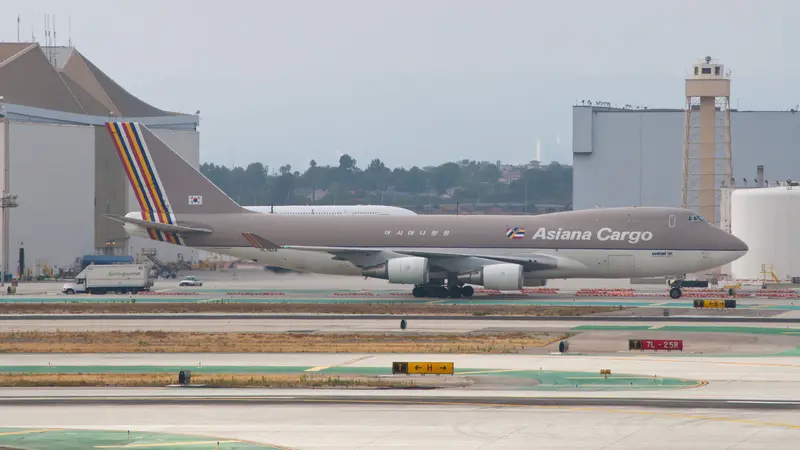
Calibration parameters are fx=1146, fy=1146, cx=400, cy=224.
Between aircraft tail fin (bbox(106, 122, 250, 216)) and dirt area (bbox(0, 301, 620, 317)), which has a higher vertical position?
aircraft tail fin (bbox(106, 122, 250, 216))

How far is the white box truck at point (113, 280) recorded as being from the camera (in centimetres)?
7312

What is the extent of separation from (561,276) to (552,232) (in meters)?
2.56

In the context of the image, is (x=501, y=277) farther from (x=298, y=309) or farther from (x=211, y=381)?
(x=211, y=381)

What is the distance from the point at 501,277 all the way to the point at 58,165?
174 ft

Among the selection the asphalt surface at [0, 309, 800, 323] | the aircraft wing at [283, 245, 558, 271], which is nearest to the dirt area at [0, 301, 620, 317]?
the asphalt surface at [0, 309, 800, 323]

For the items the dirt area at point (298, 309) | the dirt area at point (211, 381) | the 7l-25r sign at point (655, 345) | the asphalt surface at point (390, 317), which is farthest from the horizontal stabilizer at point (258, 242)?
the dirt area at point (211, 381)

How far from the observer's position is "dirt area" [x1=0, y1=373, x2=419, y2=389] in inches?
1200

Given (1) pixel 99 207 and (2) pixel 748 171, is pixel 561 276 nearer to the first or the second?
(1) pixel 99 207

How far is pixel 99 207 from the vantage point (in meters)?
106

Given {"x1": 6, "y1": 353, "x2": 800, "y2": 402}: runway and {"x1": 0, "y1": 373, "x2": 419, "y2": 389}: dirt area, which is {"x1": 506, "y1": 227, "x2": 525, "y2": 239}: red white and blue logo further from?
{"x1": 0, "y1": 373, "x2": 419, "y2": 389}: dirt area

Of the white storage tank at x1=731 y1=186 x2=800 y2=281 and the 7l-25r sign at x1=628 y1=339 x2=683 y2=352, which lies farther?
the white storage tank at x1=731 y1=186 x2=800 y2=281

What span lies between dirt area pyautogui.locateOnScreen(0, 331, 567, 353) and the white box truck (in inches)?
1100

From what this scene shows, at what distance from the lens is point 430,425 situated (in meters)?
24.2

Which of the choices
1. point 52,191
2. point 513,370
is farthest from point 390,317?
point 52,191
